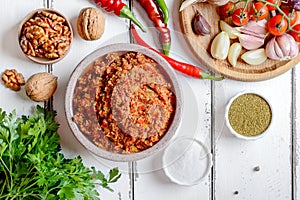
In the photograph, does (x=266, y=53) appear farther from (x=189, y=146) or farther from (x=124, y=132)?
(x=124, y=132)

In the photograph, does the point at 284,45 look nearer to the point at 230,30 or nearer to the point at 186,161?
the point at 230,30

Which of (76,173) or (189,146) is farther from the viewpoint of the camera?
(189,146)

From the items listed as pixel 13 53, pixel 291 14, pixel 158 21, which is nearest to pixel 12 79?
pixel 13 53

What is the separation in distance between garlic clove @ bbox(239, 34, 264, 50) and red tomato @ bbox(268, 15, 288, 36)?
0.05 m

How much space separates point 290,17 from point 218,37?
0.82 ft

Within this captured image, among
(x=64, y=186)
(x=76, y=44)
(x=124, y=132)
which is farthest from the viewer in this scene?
(x=76, y=44)

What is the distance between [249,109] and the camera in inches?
77.5

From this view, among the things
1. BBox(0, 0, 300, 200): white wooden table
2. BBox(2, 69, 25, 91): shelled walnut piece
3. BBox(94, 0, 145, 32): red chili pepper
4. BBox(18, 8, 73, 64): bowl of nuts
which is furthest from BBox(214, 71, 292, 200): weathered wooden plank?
BBox(2, 69, 25, 91): shelled walnut piece

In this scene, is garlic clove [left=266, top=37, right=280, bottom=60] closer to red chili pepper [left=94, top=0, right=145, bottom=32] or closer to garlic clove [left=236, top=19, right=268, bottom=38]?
garlic clove [left=236, top=19, right=268, bottom=38]

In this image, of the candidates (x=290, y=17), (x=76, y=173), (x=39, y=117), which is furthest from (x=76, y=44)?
(x=290, y=17)

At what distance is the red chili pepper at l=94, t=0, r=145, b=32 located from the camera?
74.3 inches

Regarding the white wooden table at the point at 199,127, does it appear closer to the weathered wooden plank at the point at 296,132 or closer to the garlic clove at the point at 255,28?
the weathered wooden plank at the point at 296,132

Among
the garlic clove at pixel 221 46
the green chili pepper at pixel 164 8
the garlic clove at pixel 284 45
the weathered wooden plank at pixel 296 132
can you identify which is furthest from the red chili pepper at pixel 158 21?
the weathered wooden plank at pixel 296 132

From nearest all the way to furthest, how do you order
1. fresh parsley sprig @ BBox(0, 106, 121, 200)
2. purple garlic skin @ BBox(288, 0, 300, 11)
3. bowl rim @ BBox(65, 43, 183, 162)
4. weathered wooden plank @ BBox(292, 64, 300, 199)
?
Result: fresh parsley sprig @ BBox(0, 106, 121, 200) < bowl rim @ BBox(65, 43, 183, 162) < purple garlic skin @ BBox(288, 0, 300, 11) < weathered wooden plank @ BBox(292, 64, 300, 199)
